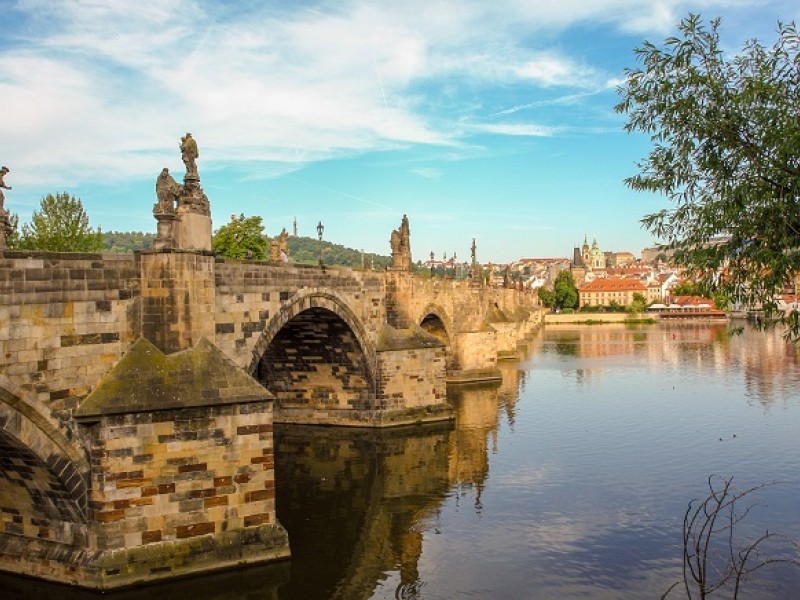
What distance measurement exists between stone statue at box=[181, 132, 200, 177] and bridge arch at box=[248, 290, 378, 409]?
968 centimetres

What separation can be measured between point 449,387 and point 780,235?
3024 cm

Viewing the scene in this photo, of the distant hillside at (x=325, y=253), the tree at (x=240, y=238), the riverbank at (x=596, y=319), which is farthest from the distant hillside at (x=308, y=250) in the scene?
the tree at (x=240, y=238)

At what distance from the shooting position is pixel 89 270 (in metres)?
13.5

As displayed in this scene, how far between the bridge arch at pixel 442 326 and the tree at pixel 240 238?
15036mm

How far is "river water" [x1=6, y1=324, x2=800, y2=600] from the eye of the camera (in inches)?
532

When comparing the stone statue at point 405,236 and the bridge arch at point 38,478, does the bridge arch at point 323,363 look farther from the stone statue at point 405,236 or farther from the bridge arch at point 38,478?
the bridge arch at point 38,478

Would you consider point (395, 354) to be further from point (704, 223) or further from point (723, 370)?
point (723, 370)

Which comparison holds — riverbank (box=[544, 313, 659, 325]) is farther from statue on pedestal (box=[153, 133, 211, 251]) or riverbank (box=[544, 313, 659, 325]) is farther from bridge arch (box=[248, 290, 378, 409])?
statue on pedestal (box=[153, 133, 211, 251])

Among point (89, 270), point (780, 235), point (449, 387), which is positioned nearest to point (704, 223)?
point (780, 235)

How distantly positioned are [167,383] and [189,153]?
4883 mm

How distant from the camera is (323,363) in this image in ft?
89.5

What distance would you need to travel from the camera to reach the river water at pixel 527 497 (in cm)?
1352

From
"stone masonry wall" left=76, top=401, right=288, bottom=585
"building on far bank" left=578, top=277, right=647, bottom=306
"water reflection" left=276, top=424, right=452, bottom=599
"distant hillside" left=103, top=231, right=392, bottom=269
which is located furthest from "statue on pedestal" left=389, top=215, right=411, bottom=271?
"building on far bank" left=578, top=277, right=647, bottom=306

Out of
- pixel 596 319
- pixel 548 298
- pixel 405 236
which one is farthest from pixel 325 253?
pixel 405 236
